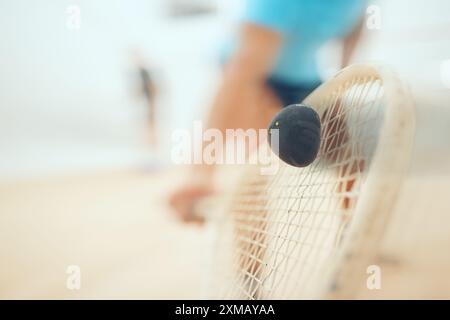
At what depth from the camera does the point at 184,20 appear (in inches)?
101

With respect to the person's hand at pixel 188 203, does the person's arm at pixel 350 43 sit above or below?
above

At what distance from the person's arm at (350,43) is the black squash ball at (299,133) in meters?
0.50

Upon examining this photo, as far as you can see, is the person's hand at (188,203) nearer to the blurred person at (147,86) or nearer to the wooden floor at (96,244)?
the wooden floor at (96,244)

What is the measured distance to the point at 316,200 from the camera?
0.43 metres

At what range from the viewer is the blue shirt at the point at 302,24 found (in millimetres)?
706

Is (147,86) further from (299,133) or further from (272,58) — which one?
(299,133)

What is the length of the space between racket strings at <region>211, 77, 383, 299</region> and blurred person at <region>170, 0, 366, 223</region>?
0.21 m

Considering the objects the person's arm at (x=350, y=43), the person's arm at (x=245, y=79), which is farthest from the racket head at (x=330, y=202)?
the person's arm at (x=350, y=43)

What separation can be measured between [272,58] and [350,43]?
175mm

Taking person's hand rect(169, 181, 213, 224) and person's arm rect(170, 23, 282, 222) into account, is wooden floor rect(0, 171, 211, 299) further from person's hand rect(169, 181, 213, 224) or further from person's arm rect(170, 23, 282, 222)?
person's arm rect(170, 23, 282, 222)

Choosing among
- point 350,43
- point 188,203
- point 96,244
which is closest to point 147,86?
point 96,244

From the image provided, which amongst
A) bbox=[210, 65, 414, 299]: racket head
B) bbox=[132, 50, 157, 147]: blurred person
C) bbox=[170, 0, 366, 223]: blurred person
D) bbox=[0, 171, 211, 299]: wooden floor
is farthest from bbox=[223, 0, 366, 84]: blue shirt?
bbox=[132, 50, 157, 147]: blurred person

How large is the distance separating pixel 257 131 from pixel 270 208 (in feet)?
1.03
